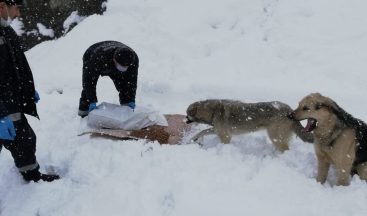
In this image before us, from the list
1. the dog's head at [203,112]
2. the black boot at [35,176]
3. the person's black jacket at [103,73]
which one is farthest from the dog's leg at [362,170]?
the black boot at [35,176]

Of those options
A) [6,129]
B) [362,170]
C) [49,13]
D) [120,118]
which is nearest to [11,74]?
[6,129]

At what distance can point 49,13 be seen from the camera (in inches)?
501

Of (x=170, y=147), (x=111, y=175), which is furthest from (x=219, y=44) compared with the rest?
(x=111, y=175)

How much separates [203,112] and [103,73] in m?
1.64

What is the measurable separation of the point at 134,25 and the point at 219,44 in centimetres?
227

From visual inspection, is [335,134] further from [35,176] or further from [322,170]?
[35,176]

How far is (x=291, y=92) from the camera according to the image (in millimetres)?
8250

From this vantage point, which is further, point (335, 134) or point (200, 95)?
point (200, 95)

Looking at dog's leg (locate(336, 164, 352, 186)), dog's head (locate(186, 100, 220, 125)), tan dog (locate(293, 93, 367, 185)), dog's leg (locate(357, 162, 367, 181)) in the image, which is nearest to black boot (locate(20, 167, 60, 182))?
dog's head (locate(186, 100, 220, 125))

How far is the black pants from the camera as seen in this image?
16.0 feet

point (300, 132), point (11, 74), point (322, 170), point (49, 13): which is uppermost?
point (11, 74)

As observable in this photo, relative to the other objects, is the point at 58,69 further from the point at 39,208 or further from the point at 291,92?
the point at 39,208

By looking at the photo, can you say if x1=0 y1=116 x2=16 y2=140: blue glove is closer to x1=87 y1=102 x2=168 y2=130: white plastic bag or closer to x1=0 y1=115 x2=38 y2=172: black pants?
x1=0 y1=115 x2=38 y2=172: black pants

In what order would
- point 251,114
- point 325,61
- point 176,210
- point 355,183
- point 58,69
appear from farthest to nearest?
point 58,69 < point 325,61 < point 251,114 < point 355,183 < point 176,210
